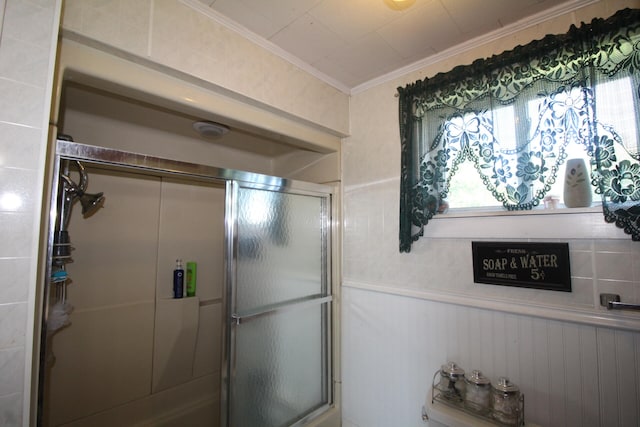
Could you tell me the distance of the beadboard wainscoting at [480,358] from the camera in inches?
34.6

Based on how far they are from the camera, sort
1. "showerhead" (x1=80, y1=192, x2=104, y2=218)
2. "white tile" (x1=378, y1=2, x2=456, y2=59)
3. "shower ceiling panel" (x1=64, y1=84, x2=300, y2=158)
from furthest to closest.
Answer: "showerhead" (x1=80, y1=192, x2=104, y2=218) → "shower ceiling panel" (x1=64, y1=84, x2=300, y2=158) → "white tile" (x1=378, y1=2, x2=456, y2=59)

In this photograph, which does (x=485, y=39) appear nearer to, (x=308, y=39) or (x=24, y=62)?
(x=308, y=39)

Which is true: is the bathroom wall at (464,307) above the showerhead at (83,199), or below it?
below

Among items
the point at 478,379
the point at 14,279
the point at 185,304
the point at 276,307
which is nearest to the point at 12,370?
the point at 14,279

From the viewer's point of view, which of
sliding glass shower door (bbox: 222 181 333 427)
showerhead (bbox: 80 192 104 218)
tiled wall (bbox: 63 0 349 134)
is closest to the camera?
tiled wall (bbox: 63 0 349 134)

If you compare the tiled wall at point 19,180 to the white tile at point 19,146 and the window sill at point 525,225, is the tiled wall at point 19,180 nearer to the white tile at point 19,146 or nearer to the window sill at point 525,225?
the white tile at point 19,146

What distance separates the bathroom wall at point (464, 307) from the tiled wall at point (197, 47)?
18.2 inches

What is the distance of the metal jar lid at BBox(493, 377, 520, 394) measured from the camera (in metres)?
0.95

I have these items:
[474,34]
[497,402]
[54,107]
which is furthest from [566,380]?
[54,107]

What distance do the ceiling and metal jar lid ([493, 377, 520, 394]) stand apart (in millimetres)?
1414

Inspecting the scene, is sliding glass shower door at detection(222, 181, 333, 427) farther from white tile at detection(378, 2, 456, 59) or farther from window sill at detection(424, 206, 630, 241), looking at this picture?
white tile at detection(378, 2, 456, 59)

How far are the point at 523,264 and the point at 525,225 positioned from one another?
155 millimetres

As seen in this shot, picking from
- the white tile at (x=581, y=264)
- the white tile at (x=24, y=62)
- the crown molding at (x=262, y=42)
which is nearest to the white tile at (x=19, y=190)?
the white tile at (x=24, y=62)

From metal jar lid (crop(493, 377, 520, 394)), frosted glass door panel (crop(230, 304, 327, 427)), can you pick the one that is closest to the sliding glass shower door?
frosted glass door panel (crop(230, 304, 327, 427))
